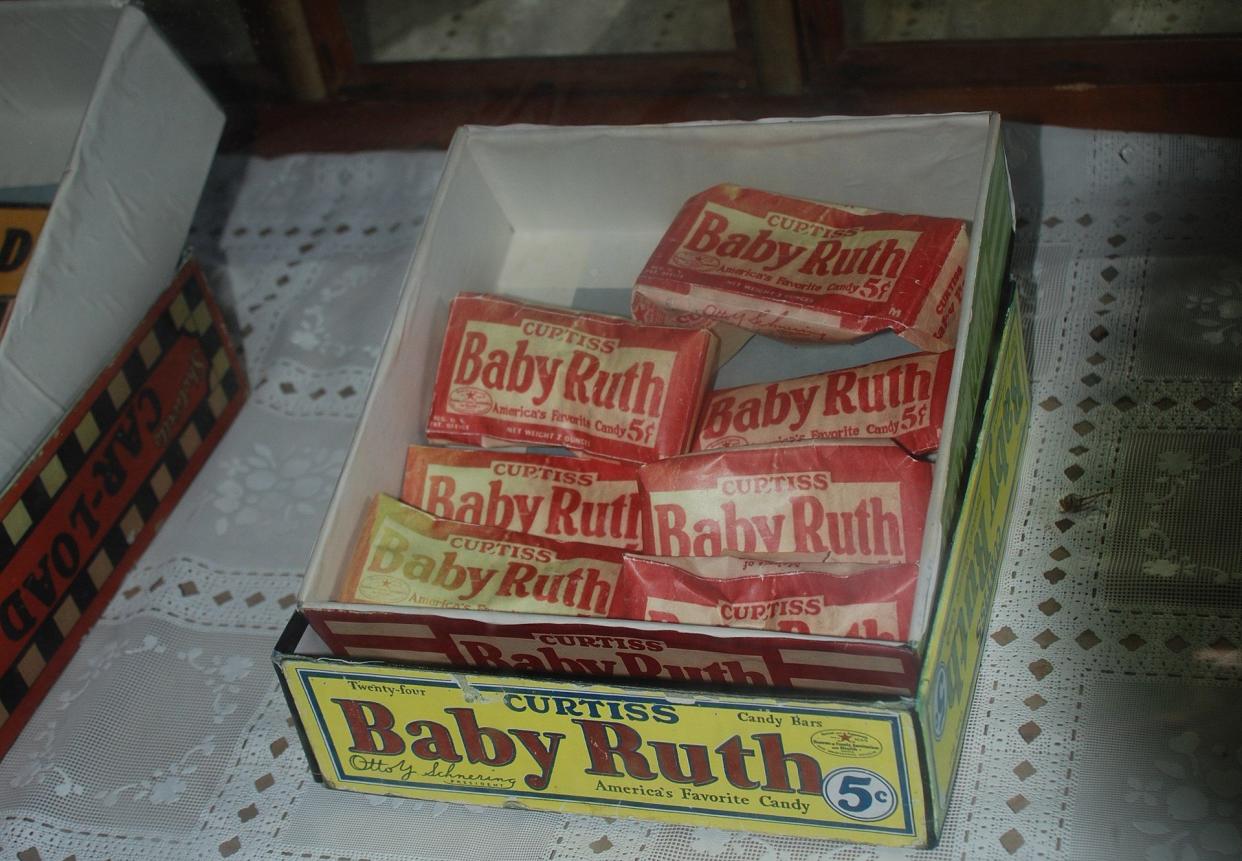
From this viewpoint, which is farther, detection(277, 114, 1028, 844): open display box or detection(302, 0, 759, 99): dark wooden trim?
detection(302, 0, 759, 99): dark wooden trim

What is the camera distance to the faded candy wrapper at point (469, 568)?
0.99 m

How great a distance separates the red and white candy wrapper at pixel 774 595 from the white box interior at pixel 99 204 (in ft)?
1.61

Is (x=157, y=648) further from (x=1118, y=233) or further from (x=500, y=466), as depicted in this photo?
(x=1118, y=233)

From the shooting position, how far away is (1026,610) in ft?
3.45

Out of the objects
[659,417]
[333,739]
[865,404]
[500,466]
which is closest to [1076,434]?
[865,404]

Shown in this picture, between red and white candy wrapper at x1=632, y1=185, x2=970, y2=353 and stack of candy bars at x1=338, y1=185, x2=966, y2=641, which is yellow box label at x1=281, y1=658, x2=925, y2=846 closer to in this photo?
stack of candy bars at x1=338, y1=185, x2=966, y2=641

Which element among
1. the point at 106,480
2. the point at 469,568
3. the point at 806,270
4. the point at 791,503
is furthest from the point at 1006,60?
the point at 106,480

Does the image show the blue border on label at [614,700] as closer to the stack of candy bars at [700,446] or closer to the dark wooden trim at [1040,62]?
the stack of candy bars at [700,446]

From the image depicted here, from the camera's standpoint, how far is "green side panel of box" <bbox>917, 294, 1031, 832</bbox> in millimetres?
859

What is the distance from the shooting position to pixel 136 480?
1.23 m

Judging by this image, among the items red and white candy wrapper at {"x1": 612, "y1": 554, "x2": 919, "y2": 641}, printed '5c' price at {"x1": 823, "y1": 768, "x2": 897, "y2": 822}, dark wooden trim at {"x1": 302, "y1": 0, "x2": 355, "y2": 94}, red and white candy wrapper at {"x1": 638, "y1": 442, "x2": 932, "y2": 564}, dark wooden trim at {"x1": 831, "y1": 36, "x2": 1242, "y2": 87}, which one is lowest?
printed '5c' price at {"x1": 823, "y1": 768, "x2": 897, "y2": 822}

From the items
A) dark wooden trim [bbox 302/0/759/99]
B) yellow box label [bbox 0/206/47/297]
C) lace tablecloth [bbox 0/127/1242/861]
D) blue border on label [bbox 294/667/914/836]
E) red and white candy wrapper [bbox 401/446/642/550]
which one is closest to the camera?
blue border on label [bbox 294/667/914/836]

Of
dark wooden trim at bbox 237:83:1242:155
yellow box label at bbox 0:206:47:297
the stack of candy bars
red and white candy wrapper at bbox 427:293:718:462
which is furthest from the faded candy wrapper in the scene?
dark wooden trim at bbox 237:83:1242:155

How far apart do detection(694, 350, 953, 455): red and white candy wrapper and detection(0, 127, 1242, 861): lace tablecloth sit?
141 millimetres
